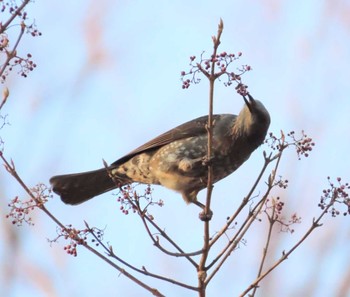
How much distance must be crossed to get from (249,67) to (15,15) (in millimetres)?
1132

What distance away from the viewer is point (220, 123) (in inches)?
207

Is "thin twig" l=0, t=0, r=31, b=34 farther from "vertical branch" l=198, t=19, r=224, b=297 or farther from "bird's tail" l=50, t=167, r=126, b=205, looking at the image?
"bird's tail" l=50, t=167, r=126, b=205

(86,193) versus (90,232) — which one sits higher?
(86,193)

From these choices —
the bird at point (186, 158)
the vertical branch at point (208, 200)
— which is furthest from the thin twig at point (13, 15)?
the bird at point (186, 158)

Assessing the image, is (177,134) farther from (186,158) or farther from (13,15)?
(13,15)

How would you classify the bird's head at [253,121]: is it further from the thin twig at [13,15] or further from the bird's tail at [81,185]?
the thin twig at [13,15]

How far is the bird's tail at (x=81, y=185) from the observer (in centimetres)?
→ 557

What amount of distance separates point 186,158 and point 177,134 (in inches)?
11.8

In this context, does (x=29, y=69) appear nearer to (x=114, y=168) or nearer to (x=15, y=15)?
(x=15, y=15)

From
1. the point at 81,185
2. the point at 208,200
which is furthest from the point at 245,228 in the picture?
the point at 81,185

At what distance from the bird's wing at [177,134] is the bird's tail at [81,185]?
18 centimetres

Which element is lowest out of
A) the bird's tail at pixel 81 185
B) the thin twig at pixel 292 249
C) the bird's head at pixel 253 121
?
the thin twig at pixel 292 249

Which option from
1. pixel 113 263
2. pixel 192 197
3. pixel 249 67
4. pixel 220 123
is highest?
pixel 220 123

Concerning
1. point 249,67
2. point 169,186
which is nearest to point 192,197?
point 169,186
